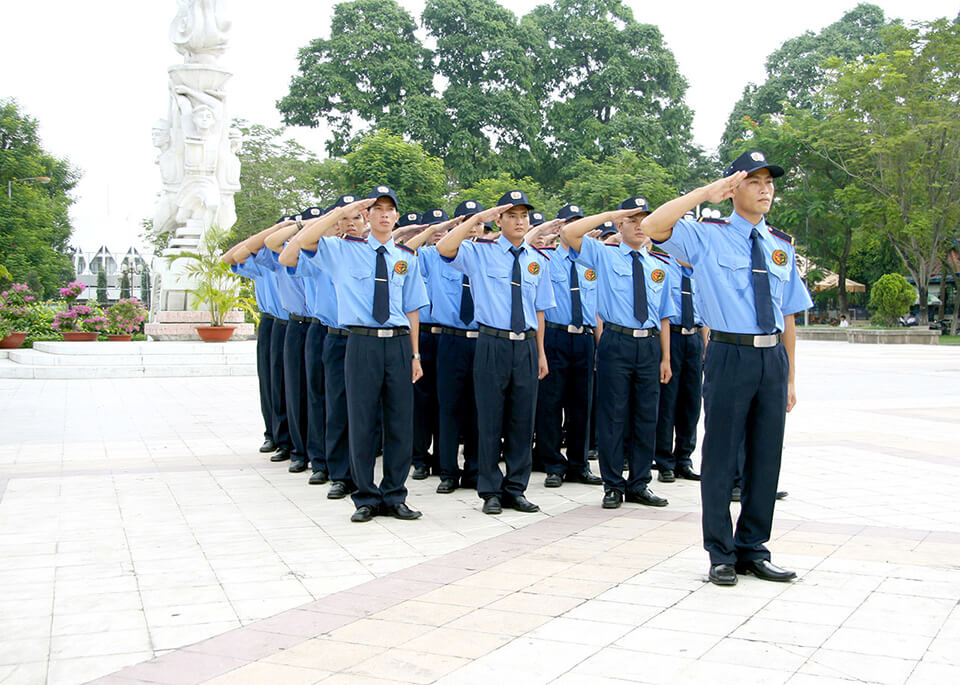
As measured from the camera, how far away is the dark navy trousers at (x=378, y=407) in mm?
5316

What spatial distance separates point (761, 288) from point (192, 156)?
17564mm

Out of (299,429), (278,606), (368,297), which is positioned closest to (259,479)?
(299,429)

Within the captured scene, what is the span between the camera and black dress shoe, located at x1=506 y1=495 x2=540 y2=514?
18.2ft

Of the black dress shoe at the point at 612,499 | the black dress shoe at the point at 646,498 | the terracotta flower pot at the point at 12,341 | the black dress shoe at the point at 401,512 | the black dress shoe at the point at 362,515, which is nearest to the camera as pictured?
the black dress shoe at the point at 362,515

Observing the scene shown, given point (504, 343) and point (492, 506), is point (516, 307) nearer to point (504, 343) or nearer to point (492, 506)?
point (504, 343)

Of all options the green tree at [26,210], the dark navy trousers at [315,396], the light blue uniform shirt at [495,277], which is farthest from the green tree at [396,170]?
the light blue uniform shirt at [495,277]

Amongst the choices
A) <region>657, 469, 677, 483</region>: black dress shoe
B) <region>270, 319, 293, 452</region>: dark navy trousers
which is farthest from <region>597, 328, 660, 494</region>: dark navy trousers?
<region>270, 319, 293, 452</region>: dark navy trousers

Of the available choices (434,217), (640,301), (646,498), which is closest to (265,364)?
(434,217)

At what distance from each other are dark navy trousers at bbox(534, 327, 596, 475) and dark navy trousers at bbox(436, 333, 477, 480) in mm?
546

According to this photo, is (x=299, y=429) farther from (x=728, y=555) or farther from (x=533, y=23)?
(x=533, y=23)

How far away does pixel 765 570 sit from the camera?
158 inches

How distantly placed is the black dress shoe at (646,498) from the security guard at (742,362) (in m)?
1.56

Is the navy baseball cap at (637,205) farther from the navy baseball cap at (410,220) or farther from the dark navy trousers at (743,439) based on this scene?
the navy baseball cap at (410,220)

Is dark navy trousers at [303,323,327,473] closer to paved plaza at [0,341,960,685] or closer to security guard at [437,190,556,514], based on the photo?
paved plaza at [0,341,960,685]
